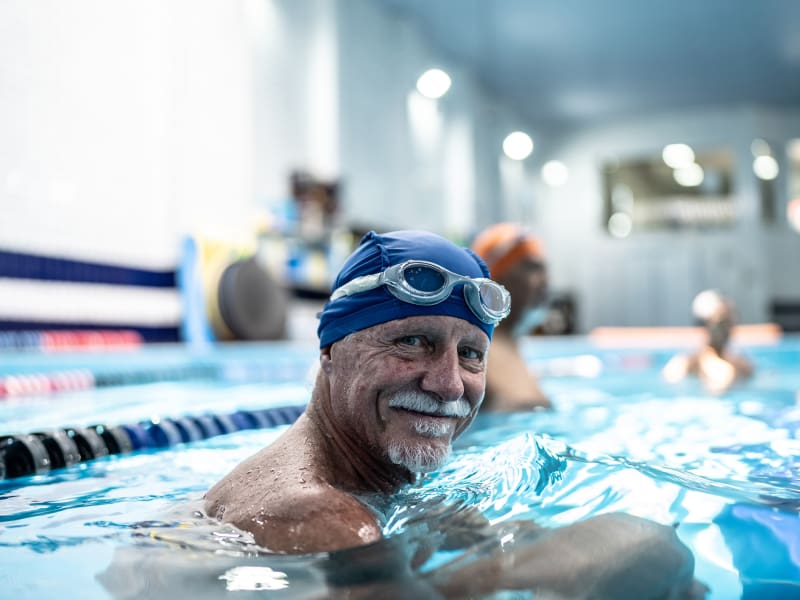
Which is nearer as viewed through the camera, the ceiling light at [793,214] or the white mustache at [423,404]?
the white mustache at [423,404]

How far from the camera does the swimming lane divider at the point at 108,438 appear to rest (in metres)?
2.58

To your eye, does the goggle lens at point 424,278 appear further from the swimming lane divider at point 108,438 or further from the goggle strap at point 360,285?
the swimming lane divider at point 108,438

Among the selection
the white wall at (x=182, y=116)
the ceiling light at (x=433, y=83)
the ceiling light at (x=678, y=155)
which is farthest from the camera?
the ceiling light at (x=678, y=155)

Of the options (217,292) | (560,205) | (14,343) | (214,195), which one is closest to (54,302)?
(14,343)

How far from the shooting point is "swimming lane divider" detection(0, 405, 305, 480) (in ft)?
8.46

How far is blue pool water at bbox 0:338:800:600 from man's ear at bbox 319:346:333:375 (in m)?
0.26

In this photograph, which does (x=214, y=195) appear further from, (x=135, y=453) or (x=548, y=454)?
(x=548, y=454)

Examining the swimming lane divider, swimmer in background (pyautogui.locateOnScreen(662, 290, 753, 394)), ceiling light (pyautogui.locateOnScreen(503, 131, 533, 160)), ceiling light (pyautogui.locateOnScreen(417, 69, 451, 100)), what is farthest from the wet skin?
ceiling light (pyautogui.locateOnScreen(503, 131, 533, 160))

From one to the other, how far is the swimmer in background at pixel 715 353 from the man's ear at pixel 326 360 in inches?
185

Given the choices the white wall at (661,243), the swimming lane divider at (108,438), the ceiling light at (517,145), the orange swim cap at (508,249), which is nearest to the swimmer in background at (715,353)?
the orange swim cap at (508,249)

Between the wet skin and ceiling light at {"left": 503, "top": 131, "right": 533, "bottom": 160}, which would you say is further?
ceiling light at {"left": 503, "top": 131, "right": 533, "bottom": 160}

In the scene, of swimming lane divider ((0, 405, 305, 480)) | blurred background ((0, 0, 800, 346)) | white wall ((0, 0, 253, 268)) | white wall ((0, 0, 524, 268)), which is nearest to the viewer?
swimming lane divider ((0, 405, 305, 480))

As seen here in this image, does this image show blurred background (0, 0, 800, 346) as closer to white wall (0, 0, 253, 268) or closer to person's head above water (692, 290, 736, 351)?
white wall (0, 0, 253, 268)

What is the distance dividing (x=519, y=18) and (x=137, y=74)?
7.81 m
